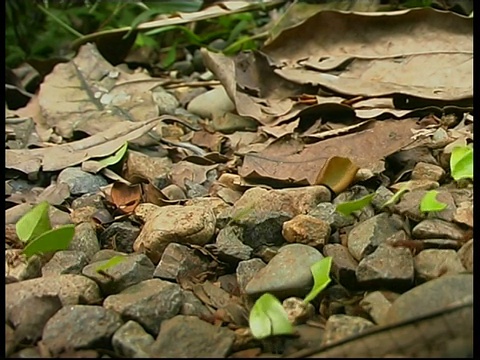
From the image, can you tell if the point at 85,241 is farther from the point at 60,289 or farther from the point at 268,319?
the point at 268,319

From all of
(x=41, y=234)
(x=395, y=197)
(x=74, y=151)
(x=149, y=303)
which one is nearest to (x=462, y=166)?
(x=395, y=197)

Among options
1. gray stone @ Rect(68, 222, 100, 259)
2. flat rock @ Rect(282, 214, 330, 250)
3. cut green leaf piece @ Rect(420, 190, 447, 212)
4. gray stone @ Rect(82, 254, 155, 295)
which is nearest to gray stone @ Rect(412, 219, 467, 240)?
cut green leaf piece @ Rect(420, 190, 447, 212)

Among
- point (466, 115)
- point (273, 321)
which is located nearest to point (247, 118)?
point (466, 115)

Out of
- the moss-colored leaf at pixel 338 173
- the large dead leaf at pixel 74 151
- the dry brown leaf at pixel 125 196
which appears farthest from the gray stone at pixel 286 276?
the large dead leaf at pixel 74 151

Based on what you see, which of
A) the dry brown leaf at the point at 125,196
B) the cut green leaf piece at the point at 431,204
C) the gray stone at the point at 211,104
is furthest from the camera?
the gray stone at the point at 211,104

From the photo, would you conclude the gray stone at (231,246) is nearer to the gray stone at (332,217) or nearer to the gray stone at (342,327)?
the gray stone at (332,217)

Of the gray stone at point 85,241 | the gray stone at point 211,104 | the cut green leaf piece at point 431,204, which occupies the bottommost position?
the gray stone at point 211,104

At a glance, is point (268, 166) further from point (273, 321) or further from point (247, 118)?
point (273, 321)
